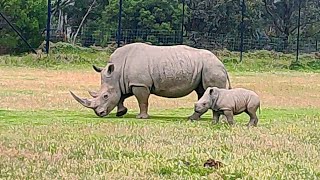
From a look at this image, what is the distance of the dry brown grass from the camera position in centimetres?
1780

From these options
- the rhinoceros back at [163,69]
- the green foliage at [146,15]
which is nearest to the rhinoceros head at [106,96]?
the rhinoceros back at [163,69]

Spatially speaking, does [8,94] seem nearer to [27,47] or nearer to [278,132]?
[278,132]

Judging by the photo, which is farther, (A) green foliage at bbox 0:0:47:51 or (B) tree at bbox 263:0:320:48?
(B) tree at bbox 263:0:320:48

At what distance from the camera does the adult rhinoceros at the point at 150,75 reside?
15.1 metres

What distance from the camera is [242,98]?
13266mm

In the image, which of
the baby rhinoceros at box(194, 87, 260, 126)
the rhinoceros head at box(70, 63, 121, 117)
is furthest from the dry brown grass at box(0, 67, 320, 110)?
the baby rhinoceros at box(194, 87, 260, 126)

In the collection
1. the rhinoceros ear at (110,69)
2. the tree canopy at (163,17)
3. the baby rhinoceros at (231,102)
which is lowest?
the baby rhinoceros at (231,102)

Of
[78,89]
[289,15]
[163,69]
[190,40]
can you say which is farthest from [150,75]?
[289,15]

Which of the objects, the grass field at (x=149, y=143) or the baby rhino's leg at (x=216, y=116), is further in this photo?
the baby rhino's leg at (x=216, y=116)

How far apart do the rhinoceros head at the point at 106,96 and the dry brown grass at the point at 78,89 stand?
1740 millimetres

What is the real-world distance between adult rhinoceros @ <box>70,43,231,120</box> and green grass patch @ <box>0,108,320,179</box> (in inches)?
17.6

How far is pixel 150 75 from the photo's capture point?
1516 centimetres

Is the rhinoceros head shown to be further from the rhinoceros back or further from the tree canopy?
the tree canopy

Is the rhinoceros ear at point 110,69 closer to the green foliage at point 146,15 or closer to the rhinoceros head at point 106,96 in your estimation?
the rhinoceros head at point 106,96
